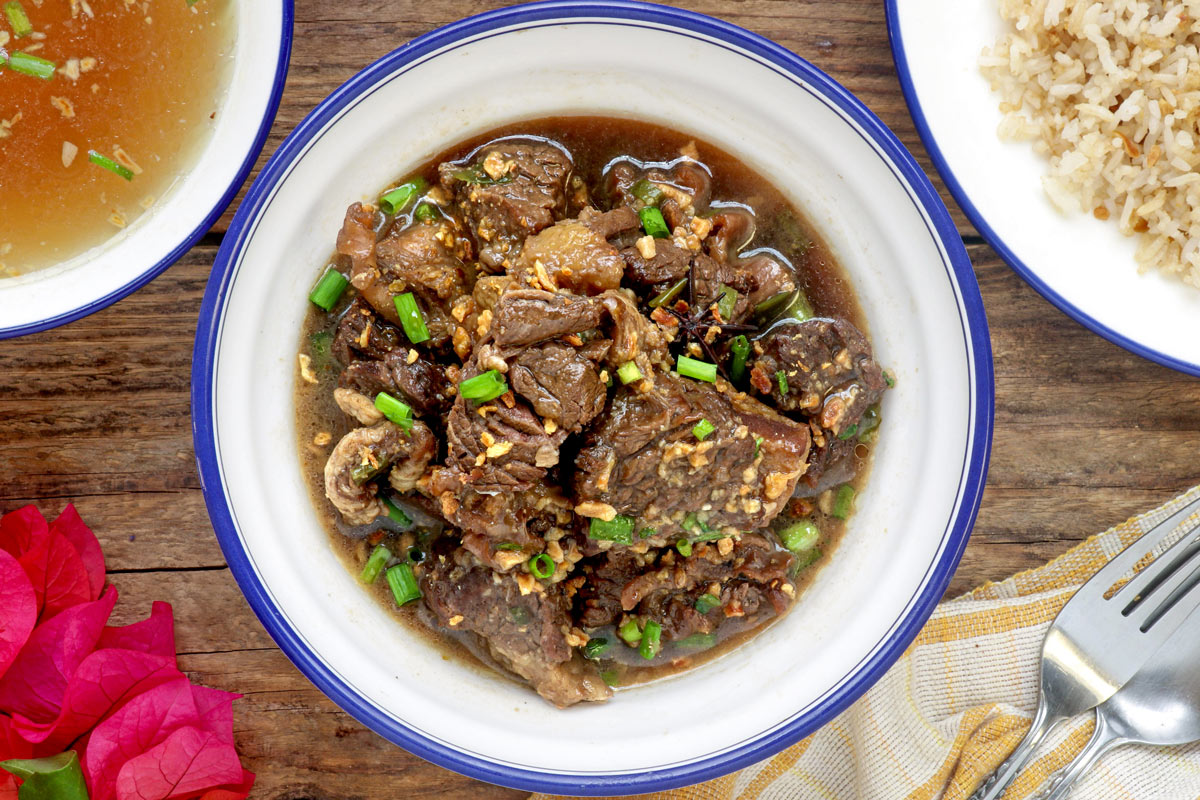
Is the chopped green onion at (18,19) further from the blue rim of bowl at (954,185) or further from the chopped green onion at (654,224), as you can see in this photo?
the blue rim of bowl at (954,185)

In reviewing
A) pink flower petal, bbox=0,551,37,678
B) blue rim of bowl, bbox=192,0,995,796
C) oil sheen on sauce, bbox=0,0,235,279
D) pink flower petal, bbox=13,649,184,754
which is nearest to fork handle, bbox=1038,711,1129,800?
blue rim of bowl, bbox=192,0,995,796

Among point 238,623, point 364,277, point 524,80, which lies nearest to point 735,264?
point 524,80

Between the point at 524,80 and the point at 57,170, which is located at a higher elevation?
the point at 524,80

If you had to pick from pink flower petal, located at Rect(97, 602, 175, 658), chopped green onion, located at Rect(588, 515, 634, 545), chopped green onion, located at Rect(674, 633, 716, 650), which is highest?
chopped green onion, located at Rect(588, 515, 634, 545)

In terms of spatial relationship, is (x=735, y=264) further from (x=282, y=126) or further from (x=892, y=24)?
(x=282, y=126)

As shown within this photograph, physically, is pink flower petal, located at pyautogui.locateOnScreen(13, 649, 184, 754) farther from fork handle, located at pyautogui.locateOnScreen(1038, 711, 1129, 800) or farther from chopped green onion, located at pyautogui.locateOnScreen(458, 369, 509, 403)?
fork handle, located at pyautogui.locateOnScreen(1038, 711, 1129, 800)

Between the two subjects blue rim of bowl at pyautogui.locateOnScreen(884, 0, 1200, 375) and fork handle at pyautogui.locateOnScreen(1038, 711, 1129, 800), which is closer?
blue rim of bowl at pyautogui.locateOnScreen(884, 0, 1200, 375)
